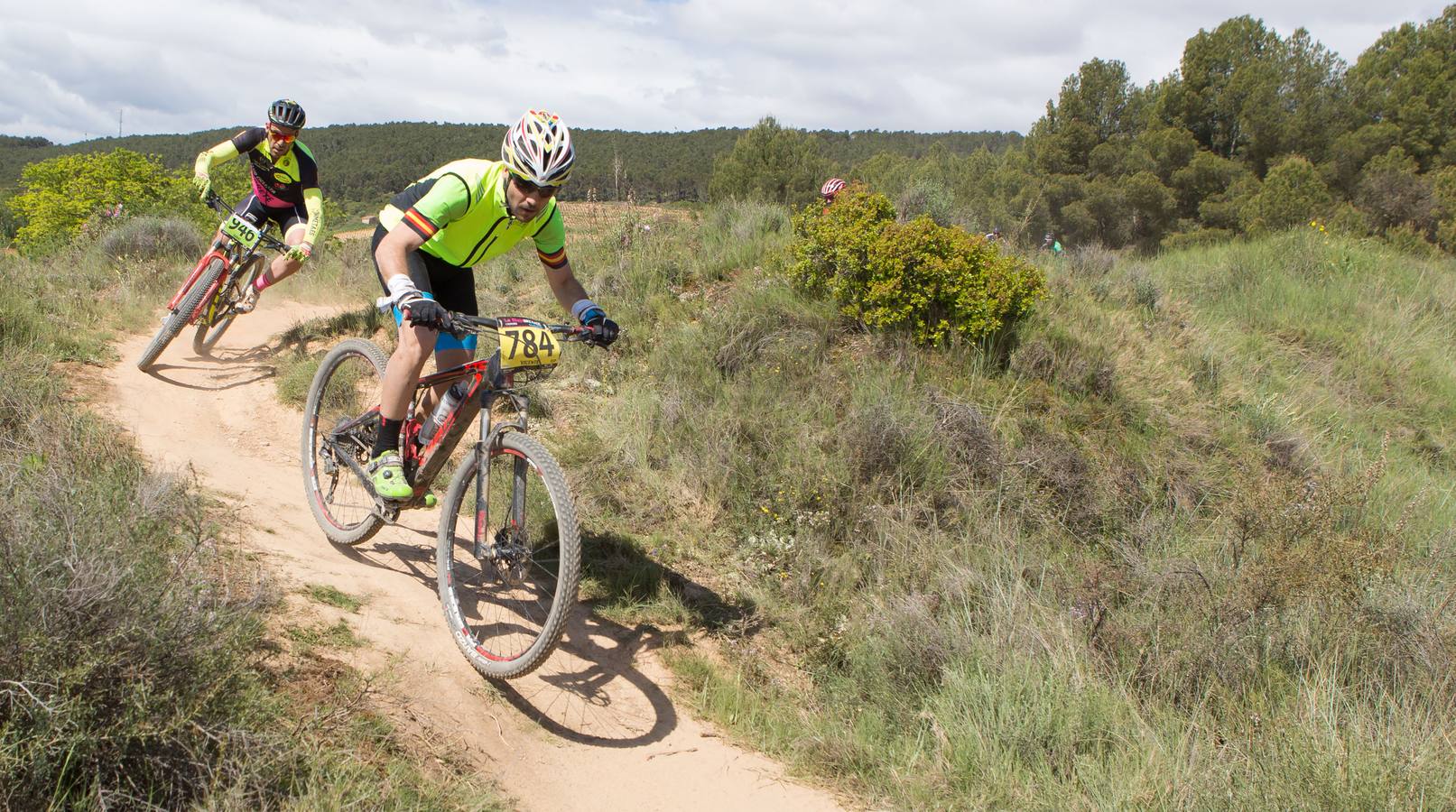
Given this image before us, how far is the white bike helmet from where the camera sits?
384 centimetres

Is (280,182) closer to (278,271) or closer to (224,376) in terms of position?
(278,271)

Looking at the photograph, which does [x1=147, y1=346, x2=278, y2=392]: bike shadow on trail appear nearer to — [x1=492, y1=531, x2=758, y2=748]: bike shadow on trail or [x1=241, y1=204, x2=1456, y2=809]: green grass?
[x1=241, y1=204, x2=1456, y2=809]: green grass

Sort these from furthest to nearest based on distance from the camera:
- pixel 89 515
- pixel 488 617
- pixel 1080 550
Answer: pixel 1080 550
pixel 488 617
pixel 89 515

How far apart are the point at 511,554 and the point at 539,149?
70.0 inches

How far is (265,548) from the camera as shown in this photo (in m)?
4.46

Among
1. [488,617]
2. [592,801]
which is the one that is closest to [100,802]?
[592,801]

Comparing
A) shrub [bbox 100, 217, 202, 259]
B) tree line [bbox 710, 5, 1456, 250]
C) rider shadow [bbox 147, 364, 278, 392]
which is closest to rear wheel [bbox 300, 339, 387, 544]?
rider shadow [bbox 147, 364, 278, 392]

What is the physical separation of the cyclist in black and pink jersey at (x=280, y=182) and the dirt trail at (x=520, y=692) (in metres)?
2.14

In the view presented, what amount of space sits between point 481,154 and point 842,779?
204 feet

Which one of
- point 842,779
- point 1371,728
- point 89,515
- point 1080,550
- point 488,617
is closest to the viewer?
point 89,515

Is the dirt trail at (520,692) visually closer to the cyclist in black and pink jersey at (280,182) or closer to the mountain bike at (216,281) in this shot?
the mountain bike at (216,281)

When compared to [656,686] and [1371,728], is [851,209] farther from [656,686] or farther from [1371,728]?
[1371,728]

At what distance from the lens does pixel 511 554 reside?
12.5ft

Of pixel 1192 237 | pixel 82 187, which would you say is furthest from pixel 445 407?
pixel 82 187
